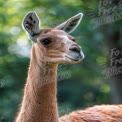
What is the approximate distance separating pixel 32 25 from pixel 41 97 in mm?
929

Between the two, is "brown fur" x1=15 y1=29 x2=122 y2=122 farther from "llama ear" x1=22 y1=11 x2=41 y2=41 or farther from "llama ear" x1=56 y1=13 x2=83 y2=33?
"llama ear" x1=56 y1=13 x2=83 y2=33

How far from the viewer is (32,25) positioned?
896 cm

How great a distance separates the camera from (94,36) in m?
15.9

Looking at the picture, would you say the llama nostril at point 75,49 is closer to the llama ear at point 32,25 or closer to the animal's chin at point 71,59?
the animal's chin at point 71,59

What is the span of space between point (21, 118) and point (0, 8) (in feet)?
23.5

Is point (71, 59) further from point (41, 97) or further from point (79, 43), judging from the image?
point (79, 43)

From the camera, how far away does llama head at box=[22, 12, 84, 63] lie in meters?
8.35

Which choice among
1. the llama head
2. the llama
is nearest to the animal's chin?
the llama head

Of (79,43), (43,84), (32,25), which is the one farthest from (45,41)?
(79,43)

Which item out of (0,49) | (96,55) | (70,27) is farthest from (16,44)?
(70,27)

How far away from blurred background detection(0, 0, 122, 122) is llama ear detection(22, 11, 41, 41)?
5.54 m

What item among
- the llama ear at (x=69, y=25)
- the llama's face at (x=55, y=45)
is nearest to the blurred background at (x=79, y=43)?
the llama ear at (x=69, y=25)

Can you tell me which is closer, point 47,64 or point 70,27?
point 47,64

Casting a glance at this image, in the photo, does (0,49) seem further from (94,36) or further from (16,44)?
(94,36)
